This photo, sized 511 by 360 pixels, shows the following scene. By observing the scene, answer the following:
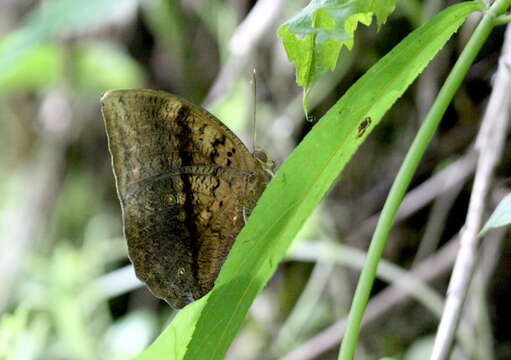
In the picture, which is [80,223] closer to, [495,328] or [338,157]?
[495,328]

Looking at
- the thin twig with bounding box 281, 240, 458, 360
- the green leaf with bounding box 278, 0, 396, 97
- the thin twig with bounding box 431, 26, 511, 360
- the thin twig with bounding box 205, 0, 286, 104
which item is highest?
the green leaf with bounding box 278, 0, 396, 97

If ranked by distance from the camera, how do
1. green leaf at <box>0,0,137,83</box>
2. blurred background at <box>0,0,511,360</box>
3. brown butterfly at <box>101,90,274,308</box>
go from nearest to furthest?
brown butterfly at <box>101,90,274,308</box> < green leaf at <box>0,0,137,83</box> < blurred background at <box>0,0,511,360</box>

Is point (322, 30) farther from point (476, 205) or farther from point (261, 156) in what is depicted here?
point (261, 156)

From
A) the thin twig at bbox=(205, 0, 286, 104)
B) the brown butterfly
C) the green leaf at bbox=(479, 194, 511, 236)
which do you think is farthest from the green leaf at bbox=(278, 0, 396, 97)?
the thin twig at bbox=(205, 0, 286, 104)

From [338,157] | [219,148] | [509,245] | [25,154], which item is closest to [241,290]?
[338,157]

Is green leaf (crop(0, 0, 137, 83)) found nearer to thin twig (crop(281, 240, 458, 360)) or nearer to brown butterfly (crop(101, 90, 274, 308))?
brown butterfly (crop(101, 90, 274, 308))

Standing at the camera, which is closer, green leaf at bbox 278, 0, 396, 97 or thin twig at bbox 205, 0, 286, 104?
green leaf at bbox 278, 0, 396, 97

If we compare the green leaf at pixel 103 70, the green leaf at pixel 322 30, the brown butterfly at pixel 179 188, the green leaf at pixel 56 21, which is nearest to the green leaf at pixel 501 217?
the green leaf at pixel 322 30

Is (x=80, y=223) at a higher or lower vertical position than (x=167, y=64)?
lower
